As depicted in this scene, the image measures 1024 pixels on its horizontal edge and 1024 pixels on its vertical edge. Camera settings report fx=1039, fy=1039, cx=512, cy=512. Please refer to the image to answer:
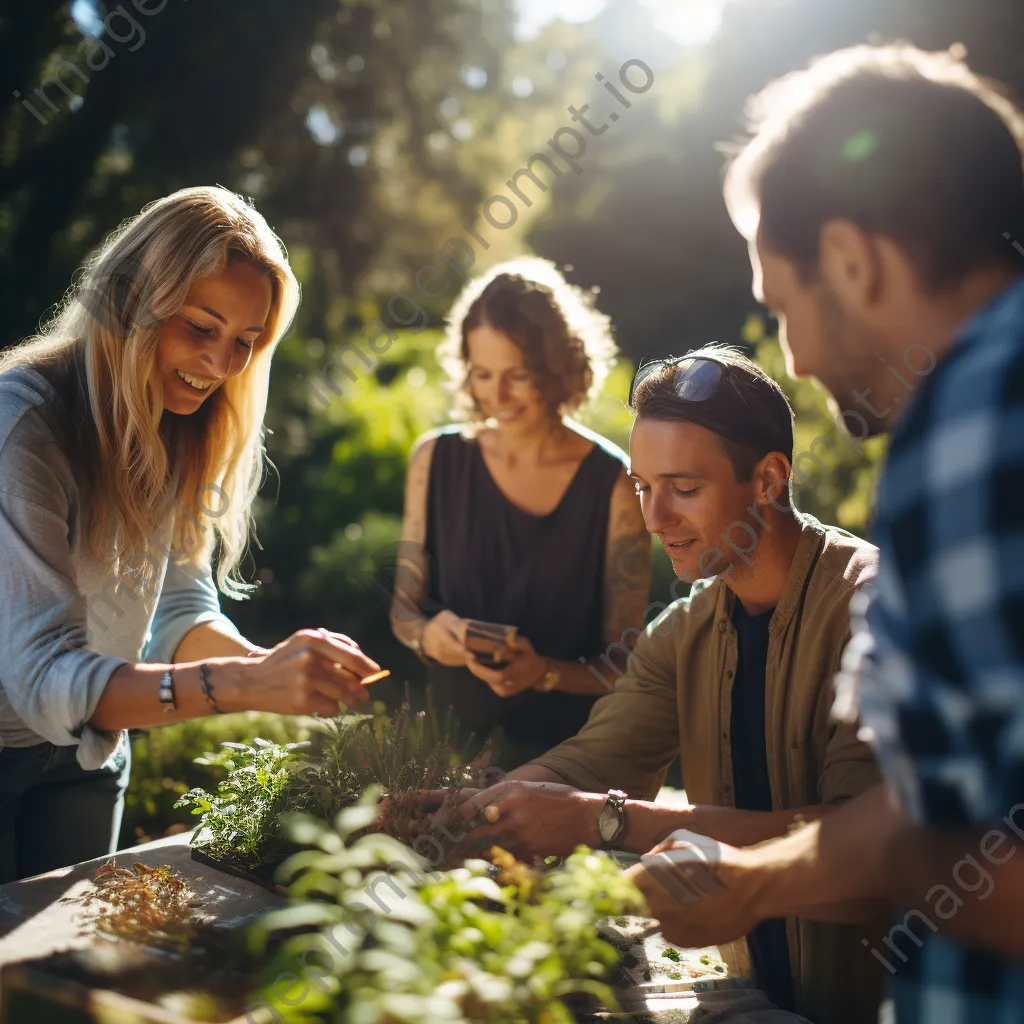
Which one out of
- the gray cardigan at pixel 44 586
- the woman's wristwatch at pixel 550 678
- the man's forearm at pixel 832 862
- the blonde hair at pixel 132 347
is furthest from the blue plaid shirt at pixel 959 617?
the woman's wristwatch at pixel 550 678

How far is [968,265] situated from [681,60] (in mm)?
15810

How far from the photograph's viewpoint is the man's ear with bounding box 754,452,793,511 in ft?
8.23

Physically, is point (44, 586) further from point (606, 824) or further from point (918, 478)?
point (918, 478)

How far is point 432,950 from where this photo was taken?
1.36 metres

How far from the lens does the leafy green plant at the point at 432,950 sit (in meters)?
1.31

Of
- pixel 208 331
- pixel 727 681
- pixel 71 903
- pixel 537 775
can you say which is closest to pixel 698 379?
pixel 727 681

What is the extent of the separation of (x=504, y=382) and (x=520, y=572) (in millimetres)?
697

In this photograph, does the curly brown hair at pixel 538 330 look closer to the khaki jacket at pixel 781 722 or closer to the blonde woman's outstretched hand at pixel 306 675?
the khaki jacket at pixel 781 722

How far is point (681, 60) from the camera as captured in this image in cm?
1562

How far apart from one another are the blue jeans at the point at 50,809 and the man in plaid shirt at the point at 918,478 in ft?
5.43

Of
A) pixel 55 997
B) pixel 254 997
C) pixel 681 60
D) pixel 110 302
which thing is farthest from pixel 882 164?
pixel 681 60

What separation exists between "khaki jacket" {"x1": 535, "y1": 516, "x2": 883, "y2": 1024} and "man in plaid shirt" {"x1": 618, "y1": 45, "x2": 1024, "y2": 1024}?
0.49 meters

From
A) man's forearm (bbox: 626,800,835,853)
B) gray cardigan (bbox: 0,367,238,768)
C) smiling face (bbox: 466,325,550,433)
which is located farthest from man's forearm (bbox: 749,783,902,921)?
smiling face (bbox: 466,325,550,433)

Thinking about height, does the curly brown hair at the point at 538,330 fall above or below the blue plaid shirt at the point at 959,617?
above
